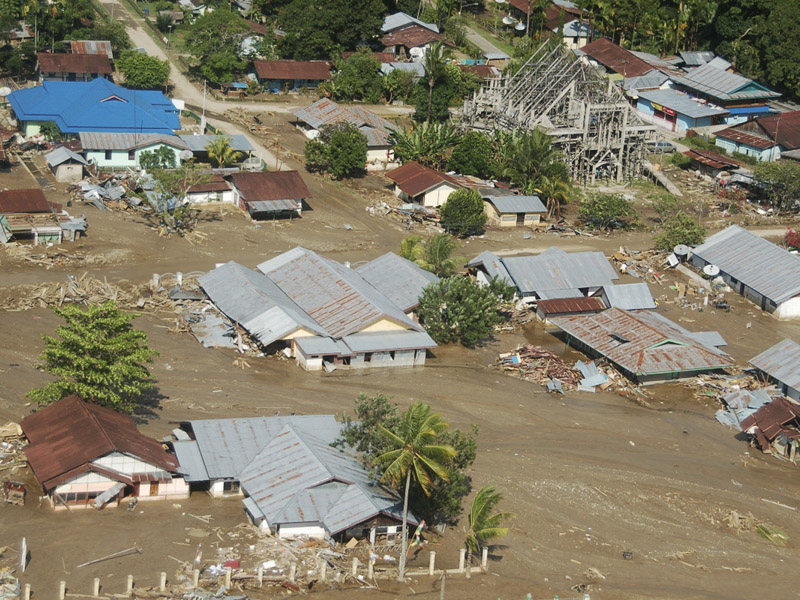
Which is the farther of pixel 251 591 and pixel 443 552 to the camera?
pixel 443 552

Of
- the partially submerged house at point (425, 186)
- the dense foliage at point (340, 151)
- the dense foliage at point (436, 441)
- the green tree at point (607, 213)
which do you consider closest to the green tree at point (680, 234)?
the green tree at point (607, 213)

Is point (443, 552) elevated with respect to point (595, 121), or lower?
lower

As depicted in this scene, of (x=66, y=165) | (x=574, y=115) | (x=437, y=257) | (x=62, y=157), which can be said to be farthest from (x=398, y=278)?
(x=574, y=115)

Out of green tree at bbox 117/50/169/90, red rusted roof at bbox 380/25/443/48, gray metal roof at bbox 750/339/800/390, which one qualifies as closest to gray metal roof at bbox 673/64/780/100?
red rusted roof at bbox 380/25/443/48

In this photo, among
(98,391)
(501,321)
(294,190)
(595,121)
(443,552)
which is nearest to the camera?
(443,552)

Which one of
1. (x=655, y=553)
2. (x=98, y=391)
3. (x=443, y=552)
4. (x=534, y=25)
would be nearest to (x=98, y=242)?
(x=98, y=391)

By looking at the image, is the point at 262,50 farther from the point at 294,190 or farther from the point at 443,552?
the point at 443,552

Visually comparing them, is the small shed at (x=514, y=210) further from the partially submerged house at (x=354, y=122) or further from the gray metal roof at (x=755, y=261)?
the partially submerged house at (x=354, y=122)

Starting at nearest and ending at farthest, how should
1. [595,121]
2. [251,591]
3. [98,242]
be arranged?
[251,591]
[98,242]
[595,121]
